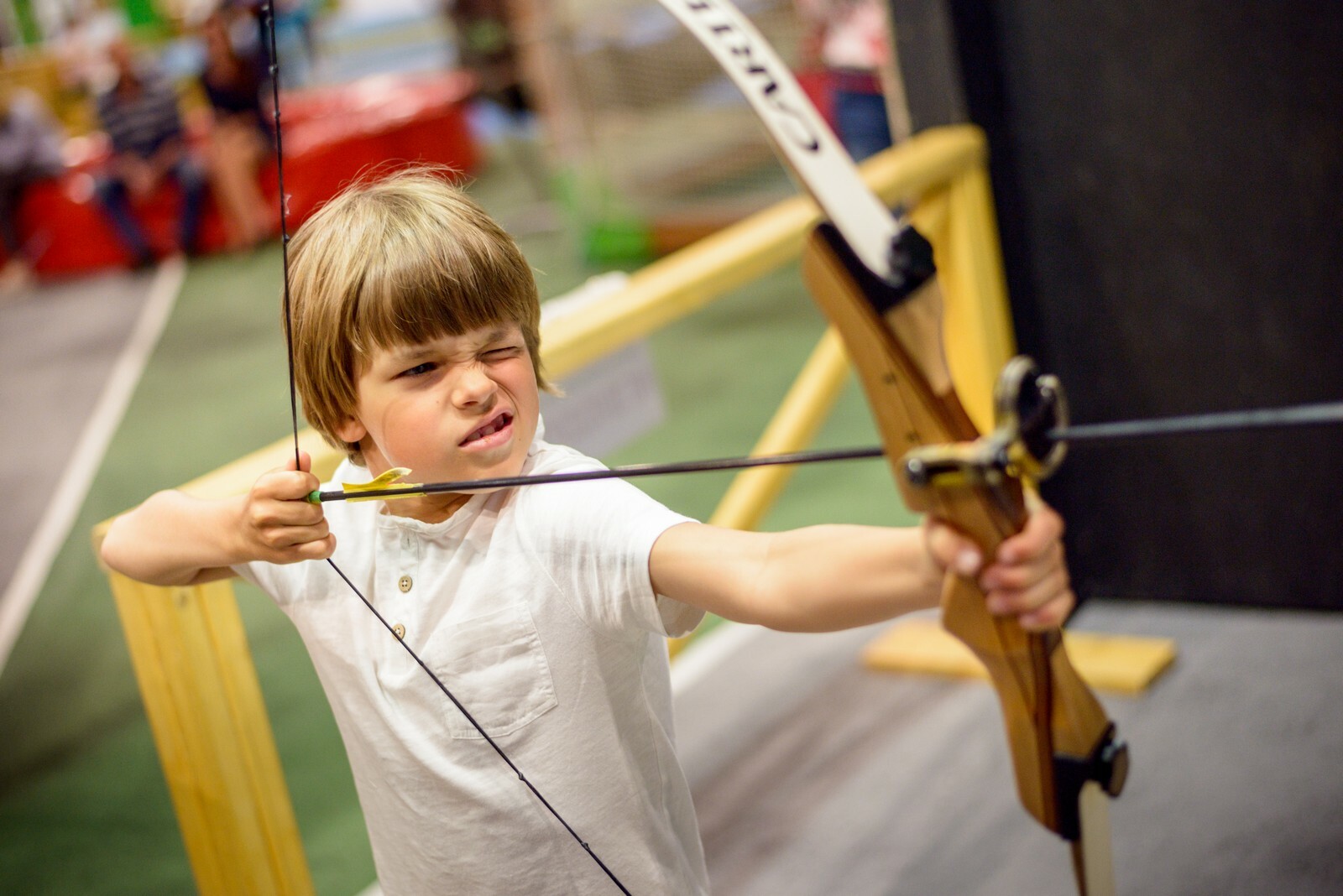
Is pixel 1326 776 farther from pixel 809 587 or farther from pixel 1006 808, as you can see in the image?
pixel 809 587

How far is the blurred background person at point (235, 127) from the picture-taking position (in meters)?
8.29

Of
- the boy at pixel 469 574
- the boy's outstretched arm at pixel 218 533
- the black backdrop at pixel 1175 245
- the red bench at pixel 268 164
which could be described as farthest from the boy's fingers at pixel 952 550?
the red bench at pixel 268 164

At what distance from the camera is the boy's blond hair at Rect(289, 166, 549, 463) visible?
0.96 meters

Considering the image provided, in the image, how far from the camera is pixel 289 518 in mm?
Answer: 998

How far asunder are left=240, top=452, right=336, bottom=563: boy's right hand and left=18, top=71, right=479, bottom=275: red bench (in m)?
7.62

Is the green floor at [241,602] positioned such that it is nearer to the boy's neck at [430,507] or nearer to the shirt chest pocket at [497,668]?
the boy's neck at [430,507]

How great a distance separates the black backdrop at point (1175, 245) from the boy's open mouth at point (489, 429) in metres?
1.69

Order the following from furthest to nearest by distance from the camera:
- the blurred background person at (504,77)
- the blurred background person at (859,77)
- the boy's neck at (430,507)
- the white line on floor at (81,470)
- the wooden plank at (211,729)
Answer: the blurred background person at (504,77) → the blurred background person at (859,77) → the white line on floor at (81,470) → the wooden plank at (211,729) → the boy's neck at (430,507)

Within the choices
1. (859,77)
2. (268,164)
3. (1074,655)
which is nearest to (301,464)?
(1074,655)

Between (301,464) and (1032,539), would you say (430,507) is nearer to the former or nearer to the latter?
(301,464)

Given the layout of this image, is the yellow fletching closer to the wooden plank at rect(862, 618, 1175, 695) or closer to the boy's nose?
the boy's nose

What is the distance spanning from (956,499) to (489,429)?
40 centimetres

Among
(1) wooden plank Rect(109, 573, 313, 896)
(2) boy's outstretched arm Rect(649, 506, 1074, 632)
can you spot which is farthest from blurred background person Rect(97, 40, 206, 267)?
(2) boy's outstretched arm Rect(649, 506, 1074, 632)

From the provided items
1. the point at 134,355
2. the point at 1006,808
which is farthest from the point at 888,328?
the point at 134,355
